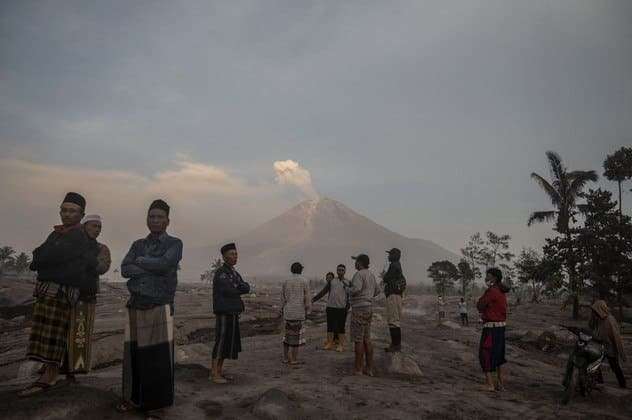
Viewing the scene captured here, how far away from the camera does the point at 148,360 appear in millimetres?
4562

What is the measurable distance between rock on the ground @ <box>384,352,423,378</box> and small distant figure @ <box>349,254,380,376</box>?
22.7 inches

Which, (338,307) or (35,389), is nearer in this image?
(35,389)

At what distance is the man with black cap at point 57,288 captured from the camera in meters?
4.71

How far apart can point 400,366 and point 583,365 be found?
311cm

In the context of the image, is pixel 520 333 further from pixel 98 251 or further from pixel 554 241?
pixel 98 251

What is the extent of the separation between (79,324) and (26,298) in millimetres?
25640

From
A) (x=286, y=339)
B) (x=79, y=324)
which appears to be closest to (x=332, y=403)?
(x=286, y=339)

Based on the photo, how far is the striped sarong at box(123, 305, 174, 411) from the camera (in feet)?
14.9

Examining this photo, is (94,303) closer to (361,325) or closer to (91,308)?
(91,308)

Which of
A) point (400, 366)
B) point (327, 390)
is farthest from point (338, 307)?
point (327, 390)

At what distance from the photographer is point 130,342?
464cm

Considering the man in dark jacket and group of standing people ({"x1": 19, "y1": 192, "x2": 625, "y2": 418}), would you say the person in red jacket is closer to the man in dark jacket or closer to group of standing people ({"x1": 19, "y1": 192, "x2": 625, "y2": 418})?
the man in dark jacket

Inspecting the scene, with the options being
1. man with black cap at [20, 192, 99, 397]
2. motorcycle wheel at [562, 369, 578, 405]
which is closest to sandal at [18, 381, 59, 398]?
man with black cap at [20, 192, 99, 397]

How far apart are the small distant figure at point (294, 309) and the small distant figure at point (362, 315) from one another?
3.75ft
